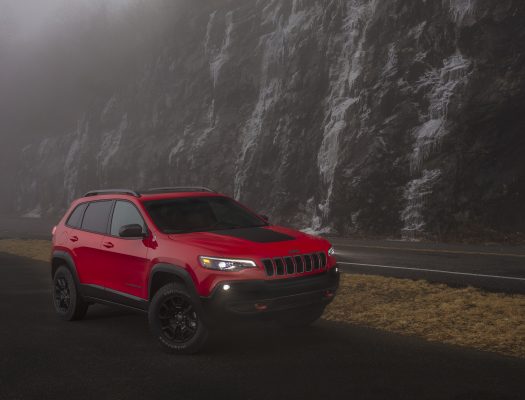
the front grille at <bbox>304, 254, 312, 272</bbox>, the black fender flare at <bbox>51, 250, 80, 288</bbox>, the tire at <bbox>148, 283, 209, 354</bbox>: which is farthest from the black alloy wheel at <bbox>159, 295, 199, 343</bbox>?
the black fender flare at <bbox>51, 250, 80, 288</bbox>

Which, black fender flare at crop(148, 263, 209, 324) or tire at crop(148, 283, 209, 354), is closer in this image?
black fender flare at crop(148, 263, 209, 324)

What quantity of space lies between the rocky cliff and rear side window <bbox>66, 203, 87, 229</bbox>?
15.2m

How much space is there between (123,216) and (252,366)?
2.62 m

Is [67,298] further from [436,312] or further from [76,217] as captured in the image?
[436,312]

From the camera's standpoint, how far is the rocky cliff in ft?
70.8

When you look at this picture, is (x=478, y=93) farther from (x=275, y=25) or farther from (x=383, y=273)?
(x=275, y=25)

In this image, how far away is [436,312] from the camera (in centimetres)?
799

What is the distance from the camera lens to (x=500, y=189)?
20.5m

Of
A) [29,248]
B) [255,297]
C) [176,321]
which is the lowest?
[29,248]

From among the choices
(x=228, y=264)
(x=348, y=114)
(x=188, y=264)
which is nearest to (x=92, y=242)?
(x=188, y=264)

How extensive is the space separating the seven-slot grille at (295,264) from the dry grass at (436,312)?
1.50 meters

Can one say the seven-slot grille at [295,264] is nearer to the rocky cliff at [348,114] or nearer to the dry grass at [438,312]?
the dry grass at [438,312]

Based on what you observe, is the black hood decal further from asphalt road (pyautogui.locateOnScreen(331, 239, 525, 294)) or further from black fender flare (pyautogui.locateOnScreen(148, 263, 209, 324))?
asphalt road (pyautogui.locateOnScreen(331, 239, 525, 294))

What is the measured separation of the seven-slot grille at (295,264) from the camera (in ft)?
19.6
